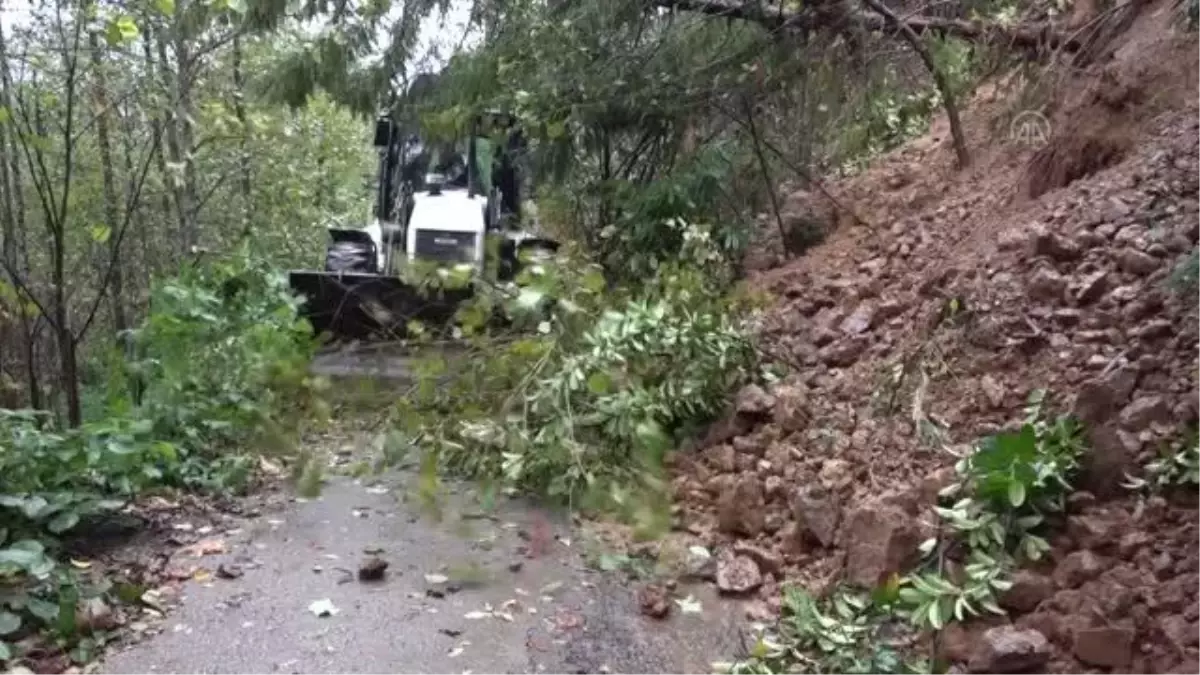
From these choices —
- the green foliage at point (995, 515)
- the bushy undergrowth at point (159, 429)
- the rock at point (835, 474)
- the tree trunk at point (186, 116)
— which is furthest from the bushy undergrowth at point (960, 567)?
the tree trunk at point (186, 116)

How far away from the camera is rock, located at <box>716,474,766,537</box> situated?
4.95m

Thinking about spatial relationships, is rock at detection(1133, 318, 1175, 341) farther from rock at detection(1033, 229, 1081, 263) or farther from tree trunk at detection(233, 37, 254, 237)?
tree trunk at detection(233, 37, 254, 237)

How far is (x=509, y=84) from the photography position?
690 centimetres

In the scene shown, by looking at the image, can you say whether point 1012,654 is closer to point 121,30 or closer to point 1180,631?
point 1180,631

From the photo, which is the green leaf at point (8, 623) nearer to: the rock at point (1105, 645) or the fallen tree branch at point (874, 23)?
the rock at point (1105, 645)

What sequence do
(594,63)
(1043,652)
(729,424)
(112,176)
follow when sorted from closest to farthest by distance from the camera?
(1043,652) → (729,424) → (594,63) → (112,176)

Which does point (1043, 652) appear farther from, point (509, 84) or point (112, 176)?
point (112, 176)

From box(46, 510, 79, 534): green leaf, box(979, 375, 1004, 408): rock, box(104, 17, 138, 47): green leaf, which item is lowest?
box(46, 510, 79, 534): green leaf

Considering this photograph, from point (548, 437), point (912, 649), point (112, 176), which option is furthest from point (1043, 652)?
point (112, 176)

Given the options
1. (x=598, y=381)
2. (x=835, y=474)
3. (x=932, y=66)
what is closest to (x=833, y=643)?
(x=835, y=474)

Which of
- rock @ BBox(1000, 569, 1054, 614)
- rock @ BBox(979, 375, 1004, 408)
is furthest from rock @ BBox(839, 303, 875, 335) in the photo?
rock @ BBox(1000, 569, 1054, 614)

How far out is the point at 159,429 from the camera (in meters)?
5.97

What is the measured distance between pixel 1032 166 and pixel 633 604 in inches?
132

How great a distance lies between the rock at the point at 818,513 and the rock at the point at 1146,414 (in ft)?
4.15
